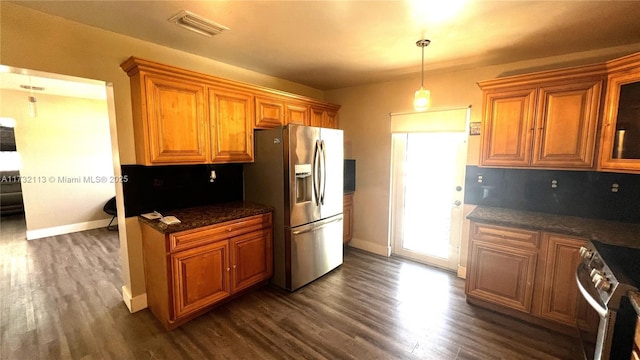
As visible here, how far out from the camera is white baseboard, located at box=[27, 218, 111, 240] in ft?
14.6

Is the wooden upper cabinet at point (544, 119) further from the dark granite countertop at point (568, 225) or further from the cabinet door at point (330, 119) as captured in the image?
the cabinet door at point (330, 119)

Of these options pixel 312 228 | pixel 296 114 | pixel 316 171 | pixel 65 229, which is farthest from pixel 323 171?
pixel 65 229

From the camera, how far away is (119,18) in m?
1.92

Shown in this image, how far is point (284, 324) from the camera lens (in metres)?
2.30

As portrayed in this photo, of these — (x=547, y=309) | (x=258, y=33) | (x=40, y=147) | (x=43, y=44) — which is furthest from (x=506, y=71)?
(x=40, y=147)

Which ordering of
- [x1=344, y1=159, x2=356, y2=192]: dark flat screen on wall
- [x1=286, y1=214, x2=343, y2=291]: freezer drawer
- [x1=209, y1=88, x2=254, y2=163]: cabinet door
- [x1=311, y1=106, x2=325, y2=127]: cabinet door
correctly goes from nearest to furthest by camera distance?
[x1=209, y1=88, x2=254, y2=163]: cabinet door < [x1=286, y1=214, x2=343, y2=291]: freezer drawer < [x1=311, y1=106, x2=325, y2=127]: cabinet door < [x1=344, y1=159, x2=356, y2=192]: dark flat screen on wall

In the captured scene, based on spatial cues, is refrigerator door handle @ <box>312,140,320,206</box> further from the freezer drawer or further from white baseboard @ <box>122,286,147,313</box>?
white baseboard @ <box>122,286,147,313</box>

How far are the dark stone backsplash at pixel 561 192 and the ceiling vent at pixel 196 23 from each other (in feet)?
9.60

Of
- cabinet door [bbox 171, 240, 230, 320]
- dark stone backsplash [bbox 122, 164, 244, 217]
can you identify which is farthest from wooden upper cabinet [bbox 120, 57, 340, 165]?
cabinet door [bbox 171, 240, 230, 320]

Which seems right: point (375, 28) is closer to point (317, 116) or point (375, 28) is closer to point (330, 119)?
point (317, 116)

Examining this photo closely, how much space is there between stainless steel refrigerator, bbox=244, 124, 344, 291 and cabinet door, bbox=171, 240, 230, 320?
24.0 inches

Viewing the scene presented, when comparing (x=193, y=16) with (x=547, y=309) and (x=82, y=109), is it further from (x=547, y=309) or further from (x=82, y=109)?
(x=82, y=109)

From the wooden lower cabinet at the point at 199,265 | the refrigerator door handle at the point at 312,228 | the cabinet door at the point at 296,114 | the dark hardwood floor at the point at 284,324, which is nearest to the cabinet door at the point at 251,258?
the wooden lower cabinet at the point at 199,265

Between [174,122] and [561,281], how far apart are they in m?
3.49
